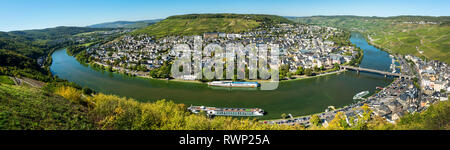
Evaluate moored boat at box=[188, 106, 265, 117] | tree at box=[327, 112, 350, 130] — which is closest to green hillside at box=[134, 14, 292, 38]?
moored boat at box=[188, 106, 265, 117]

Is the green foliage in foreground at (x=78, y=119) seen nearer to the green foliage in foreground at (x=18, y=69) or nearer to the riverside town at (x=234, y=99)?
the riverside town at (x=234, y=99)

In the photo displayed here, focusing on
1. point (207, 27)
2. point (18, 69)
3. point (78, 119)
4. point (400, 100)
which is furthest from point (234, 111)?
point (207, 27)

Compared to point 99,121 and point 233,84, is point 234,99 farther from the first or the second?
point 99,121

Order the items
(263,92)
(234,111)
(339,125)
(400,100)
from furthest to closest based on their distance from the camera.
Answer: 1. (263,92)
2. (400,100)
3. (234,111)
4. (339,125)

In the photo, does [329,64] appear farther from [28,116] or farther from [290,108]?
[28,116]

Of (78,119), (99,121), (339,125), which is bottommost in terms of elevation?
(339,125)
